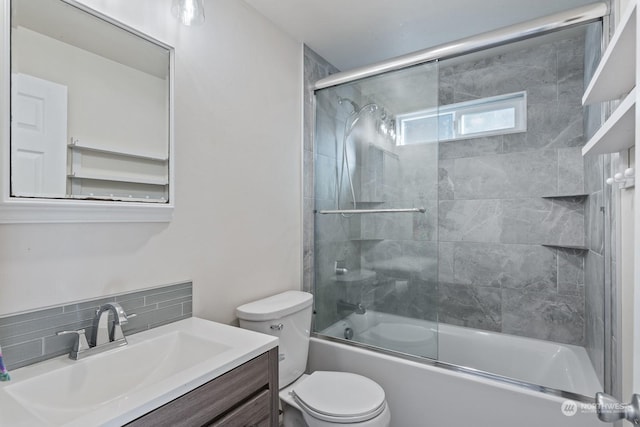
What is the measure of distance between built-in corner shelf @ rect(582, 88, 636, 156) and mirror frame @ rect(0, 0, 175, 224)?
146cm

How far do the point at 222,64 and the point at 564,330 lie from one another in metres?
2.64

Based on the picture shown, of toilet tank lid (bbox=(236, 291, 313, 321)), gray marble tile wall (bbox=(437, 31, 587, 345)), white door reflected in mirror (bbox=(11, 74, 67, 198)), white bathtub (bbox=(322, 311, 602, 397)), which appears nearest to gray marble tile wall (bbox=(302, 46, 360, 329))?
white bathtub (bbox=(322, 311, 602, 397))

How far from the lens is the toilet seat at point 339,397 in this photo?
4.80 feet

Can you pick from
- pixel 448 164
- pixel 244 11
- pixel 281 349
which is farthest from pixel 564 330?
pixel 244 11

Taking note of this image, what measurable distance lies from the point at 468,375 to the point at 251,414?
1125 millimetres

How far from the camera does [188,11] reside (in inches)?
53.3

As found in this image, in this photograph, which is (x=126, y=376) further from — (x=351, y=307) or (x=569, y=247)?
(x=569, y=247)

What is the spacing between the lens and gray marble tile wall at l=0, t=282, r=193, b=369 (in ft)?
3.23

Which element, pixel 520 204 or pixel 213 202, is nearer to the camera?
pixel 213 202

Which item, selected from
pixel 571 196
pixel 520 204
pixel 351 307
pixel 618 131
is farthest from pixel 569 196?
pixel 351 307

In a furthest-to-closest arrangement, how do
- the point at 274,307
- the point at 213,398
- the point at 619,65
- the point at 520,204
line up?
the point at 520,204 < the point at 274,307 < the point at 213,398 < the point at 619,65

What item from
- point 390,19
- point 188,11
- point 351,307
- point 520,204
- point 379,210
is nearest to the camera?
point 188,11

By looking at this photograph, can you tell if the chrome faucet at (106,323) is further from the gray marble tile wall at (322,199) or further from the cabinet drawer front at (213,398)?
the gray marble tile wall at (322,199)

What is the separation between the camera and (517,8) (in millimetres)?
1853
